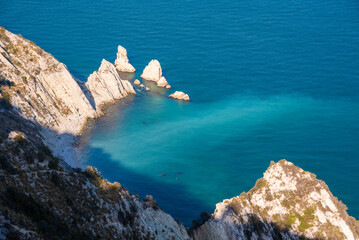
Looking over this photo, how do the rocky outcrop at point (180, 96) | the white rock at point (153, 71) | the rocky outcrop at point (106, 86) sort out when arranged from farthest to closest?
1. the white rock at point (153, 71)
2. the rocky outcrop at point (180, 96)
3. the rocky outcrop at point (106, 86)

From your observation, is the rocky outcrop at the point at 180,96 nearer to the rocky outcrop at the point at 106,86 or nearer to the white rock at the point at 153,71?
the white rock at the point at 153,71

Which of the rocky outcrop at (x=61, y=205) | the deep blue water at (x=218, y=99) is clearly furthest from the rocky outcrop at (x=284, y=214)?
the deep blue water at (x=218, y=99)

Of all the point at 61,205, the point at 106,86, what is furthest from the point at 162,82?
the point at 61,205

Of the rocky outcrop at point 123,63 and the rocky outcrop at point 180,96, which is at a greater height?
the rocky outcrop at point 123,63

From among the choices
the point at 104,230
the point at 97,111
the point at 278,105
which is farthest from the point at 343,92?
the point at 104,230

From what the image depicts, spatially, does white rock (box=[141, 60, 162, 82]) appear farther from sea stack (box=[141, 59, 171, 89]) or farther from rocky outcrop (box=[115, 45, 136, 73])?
rocky outcrop (box=[115, 45, 136, 73])

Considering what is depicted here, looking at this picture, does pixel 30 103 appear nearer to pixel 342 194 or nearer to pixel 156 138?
pixel 156 138

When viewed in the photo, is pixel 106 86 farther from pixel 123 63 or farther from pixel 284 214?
pixel 284 214
